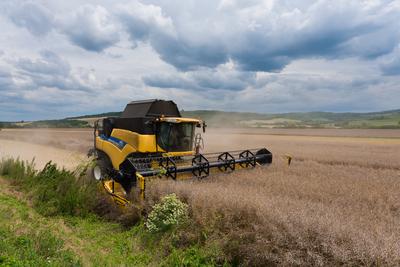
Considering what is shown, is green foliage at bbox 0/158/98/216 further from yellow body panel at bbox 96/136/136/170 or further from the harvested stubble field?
the harvested stubble field

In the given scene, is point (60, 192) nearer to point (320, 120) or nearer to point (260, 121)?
point (260, 121)

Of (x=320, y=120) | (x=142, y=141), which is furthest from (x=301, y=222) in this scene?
(x=320, y=120)

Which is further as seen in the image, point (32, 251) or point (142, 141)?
point (142, 141)

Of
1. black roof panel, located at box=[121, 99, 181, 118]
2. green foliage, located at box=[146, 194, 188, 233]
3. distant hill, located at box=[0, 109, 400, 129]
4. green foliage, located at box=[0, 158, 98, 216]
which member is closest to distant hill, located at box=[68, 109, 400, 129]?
distant hill, located at box=[0, 109, 400, 129]

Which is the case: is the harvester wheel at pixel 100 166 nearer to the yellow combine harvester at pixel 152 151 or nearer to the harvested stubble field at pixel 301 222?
the yellow combine harvester at pixel 152 151

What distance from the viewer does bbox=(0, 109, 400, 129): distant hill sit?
3485cm

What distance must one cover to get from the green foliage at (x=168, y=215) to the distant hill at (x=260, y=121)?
6.26m

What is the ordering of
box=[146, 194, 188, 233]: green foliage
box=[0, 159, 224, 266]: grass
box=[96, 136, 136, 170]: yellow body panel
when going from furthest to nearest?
box=[96, 136, 136, 170]: yellow body panel
box=[146, 194, 188, 233]: green foliage
box=[0, 159, 224, 266]: grass

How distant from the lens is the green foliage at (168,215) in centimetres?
578

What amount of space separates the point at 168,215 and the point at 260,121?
92.5 metres

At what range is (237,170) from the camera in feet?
33.2

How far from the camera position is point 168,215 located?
232 inches

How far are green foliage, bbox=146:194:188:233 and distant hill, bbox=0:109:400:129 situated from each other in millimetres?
6256

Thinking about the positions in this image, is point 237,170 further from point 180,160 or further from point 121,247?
point 121,247
